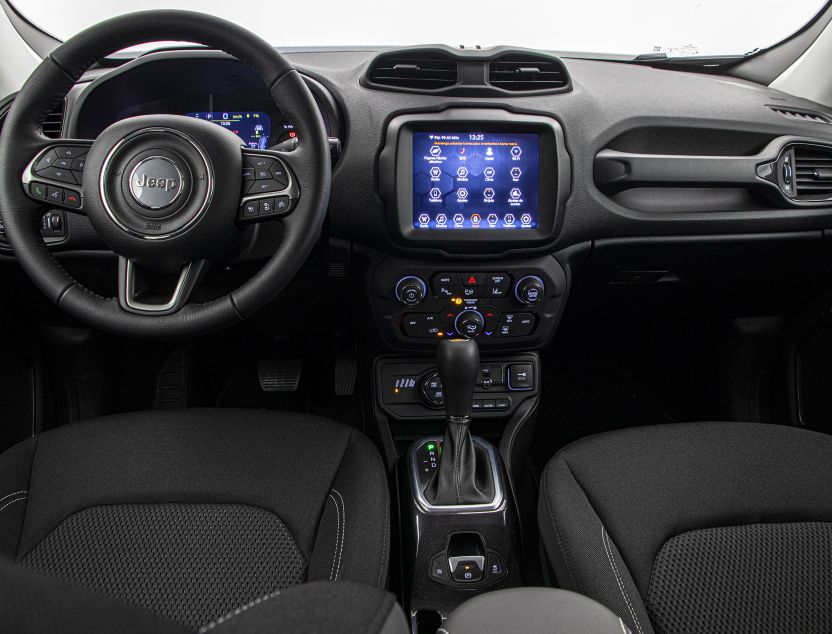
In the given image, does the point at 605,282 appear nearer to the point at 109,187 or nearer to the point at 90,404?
the point at 109,187

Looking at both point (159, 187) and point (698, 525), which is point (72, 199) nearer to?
point (159, 187)

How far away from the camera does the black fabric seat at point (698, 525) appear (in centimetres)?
86

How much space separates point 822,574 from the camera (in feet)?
2.92

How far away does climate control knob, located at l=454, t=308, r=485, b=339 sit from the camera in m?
1.36

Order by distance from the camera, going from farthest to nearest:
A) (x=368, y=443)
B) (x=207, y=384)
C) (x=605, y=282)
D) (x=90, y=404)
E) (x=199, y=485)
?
(x=207, y=384)
(x=90, y=404)
(x=605, y=282)
(x=368, y=443)
(x=199, y=485)

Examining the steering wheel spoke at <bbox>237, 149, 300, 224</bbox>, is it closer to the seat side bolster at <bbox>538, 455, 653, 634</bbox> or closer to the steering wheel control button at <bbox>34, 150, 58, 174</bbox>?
the steering wheel control button at <bbox>34, 150, 58, 174</bbox>

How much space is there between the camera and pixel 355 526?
0.96 metres

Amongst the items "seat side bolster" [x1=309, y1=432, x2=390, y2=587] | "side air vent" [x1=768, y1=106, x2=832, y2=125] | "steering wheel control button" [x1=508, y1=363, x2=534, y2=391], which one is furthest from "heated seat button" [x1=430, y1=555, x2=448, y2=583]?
"side air vent" [x1=768, y1=106, x2=832, y2=125]

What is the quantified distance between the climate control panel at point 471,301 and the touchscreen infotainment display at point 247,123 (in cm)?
36

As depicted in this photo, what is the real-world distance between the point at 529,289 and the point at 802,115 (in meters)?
0.74

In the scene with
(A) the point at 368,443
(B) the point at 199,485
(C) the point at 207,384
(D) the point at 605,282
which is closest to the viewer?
(B) the point at 199,485

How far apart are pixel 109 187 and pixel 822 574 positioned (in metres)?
1.16

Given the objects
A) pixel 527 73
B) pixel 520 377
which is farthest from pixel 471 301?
pixel 527 73

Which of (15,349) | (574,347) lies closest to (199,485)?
(15,349)
